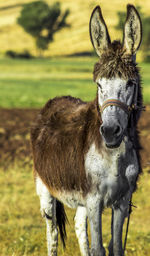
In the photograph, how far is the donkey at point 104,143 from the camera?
13.1ft

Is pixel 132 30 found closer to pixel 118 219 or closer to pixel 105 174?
pixel 105 174

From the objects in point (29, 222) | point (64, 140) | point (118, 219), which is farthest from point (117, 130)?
point (29, 222)

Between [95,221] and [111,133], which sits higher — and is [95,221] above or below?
below

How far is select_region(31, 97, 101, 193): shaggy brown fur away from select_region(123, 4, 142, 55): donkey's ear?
2.52 feet

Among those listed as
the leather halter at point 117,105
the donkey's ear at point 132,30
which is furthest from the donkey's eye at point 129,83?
the donkey's ear at point 132,30

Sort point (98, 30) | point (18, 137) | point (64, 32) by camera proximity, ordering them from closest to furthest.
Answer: point (98, 30) < point (18, 137) < point (64, 32)

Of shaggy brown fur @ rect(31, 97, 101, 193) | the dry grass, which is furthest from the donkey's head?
the dry grass

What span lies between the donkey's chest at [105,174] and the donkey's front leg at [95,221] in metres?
0.10

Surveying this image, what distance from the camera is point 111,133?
148 inches

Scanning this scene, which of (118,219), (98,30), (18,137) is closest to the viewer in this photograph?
(98,30)

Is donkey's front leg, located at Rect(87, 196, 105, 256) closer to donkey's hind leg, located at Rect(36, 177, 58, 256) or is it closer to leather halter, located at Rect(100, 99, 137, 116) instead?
leather halter, located at Rect(100, 99, 137, 116)

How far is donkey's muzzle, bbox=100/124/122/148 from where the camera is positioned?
12.3 ft

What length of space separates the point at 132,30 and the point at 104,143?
1.18 meters

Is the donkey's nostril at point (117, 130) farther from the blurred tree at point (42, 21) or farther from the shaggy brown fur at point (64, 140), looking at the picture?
the blurred tree at point (42, 21)
